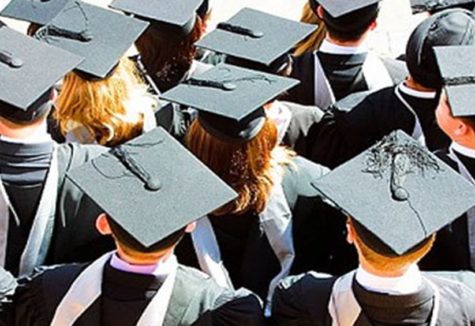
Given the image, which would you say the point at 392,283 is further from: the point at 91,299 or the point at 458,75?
the point at 458,75

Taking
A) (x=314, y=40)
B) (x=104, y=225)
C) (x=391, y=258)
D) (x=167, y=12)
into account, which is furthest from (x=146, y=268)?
(x=314, y=40)

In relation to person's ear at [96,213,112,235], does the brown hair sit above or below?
below

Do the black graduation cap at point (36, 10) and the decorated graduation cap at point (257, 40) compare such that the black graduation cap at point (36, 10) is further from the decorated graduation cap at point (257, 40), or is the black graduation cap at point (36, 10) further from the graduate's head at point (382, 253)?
the graduate's head at point (382, 253)

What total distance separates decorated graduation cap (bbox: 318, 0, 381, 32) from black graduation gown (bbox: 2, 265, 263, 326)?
1.64 m

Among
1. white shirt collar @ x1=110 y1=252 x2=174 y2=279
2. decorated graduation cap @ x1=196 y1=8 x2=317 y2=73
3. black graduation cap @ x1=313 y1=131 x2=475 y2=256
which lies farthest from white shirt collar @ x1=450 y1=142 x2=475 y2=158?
white shirt collar @ x1=110 y1=252 x2=174 y2=279

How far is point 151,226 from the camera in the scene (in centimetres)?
207

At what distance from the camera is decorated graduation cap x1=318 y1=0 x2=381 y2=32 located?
11.4 ft

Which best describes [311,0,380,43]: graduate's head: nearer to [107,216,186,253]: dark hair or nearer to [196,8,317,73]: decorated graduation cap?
[196,8,317,73]: decorated graduation cap

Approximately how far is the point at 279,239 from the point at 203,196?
20.3 inches

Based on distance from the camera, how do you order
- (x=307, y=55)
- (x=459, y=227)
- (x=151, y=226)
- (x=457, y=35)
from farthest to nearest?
1. (x=307, y=55)
2. (x=457, y=35)
3. (x=459, y=227)
4. (x=151, y=226)

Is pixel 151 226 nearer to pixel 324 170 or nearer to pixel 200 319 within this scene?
pixel 200 319

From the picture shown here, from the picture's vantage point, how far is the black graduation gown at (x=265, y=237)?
8.66ft

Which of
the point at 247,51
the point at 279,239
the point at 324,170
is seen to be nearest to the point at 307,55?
the point at 247,51

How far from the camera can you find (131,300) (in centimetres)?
208
